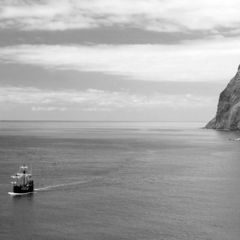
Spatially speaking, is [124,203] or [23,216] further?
[124,203]

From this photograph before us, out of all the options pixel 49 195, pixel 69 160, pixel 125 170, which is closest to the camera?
pixel 49 195

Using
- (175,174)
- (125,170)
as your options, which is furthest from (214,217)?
(125,170)

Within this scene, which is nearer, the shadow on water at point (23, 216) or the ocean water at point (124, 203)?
the shadow on water at point (23, 216)

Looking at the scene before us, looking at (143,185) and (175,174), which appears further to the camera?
(175,174)

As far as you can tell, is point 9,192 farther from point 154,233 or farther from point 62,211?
point 154,233

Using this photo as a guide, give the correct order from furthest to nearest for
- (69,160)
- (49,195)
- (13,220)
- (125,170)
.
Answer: (69,160) → (125,170) → (49,195) → (13,220)

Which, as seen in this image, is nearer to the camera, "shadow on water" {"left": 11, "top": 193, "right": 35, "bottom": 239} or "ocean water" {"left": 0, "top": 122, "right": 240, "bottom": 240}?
"shadow on water" {"left": 11, "top": 193, "right": 35, "bottom": 239}

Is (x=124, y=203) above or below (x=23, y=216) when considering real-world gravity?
above
